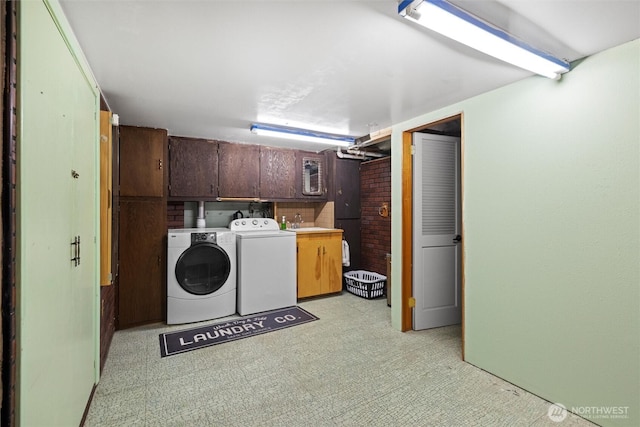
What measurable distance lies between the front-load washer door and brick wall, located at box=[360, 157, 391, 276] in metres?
2.33

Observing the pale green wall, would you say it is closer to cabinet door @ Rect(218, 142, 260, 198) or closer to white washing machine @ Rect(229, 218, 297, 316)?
white washing machine @ Rect(229, 218, 297, 316)

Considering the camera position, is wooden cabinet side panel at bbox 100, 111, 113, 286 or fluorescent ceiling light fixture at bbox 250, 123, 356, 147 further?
fluorescent ceiling light fixture at bbox 250, 123, 356, 147

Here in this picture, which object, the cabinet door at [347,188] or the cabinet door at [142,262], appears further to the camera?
the cabinet door at [347,188]

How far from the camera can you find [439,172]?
10.9 ft

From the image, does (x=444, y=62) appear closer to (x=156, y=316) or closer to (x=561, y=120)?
(x=561, y=120)

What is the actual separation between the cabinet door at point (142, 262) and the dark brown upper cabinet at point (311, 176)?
1889mm

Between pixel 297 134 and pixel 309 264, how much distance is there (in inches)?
72.3

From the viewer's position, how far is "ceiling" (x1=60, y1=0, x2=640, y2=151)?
140 centimetres

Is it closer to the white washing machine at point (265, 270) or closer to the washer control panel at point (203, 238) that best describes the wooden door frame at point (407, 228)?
the white washing machine at point (265, 270)

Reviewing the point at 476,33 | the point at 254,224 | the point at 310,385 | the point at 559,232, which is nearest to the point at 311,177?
the point at 254,224

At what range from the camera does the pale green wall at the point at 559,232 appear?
1.72 metres

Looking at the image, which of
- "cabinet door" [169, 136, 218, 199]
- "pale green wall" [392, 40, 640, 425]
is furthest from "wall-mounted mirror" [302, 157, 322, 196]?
"pale green wall" [392, 40, 640, 425]

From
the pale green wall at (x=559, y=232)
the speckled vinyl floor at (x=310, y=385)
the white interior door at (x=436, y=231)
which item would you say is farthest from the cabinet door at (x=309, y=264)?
the pale green wall at (x=559, y=232)

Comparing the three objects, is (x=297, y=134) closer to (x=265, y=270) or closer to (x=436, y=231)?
(x=265, y=270)
